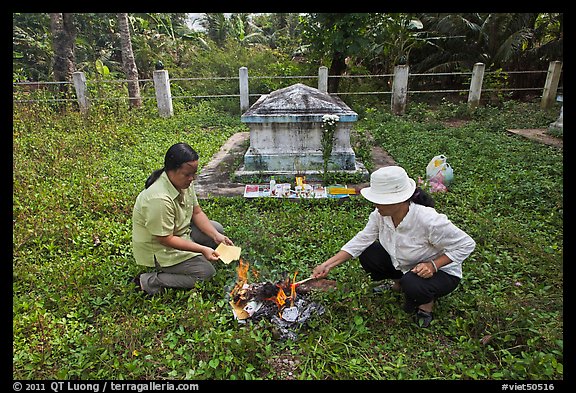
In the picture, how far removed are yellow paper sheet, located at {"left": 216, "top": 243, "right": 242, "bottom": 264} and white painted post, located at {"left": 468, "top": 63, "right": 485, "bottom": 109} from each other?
337 inches

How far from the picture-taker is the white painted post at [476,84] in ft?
31.0

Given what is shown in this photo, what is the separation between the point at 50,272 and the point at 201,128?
19.3 ft

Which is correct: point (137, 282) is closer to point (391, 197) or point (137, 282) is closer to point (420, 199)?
point (391, 197)

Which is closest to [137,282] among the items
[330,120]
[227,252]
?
[227,252]

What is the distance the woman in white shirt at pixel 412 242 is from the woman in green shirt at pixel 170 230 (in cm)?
101

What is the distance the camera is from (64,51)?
8.91m

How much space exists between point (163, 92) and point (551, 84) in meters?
9.66

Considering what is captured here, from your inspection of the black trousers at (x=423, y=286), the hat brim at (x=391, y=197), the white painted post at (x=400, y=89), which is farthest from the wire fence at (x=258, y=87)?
the black trousers at (x=423, y=286)

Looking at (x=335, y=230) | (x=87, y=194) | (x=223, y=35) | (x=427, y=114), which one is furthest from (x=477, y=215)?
(x=223, y=35)

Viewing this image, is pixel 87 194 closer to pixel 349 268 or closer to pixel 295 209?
pixel 295 209

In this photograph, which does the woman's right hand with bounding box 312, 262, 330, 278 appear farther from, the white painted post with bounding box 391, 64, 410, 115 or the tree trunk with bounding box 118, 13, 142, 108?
the tree trunk with bounding box 118, 13, 142, 108

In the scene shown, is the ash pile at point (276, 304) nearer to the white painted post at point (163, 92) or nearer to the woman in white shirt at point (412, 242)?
the woman in white shirt at point (412, 242)

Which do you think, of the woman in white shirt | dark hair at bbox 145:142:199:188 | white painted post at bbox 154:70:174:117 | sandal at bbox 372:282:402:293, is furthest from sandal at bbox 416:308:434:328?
white painted post at bbox 154:70:174:117

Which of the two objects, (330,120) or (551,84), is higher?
(551,84)
